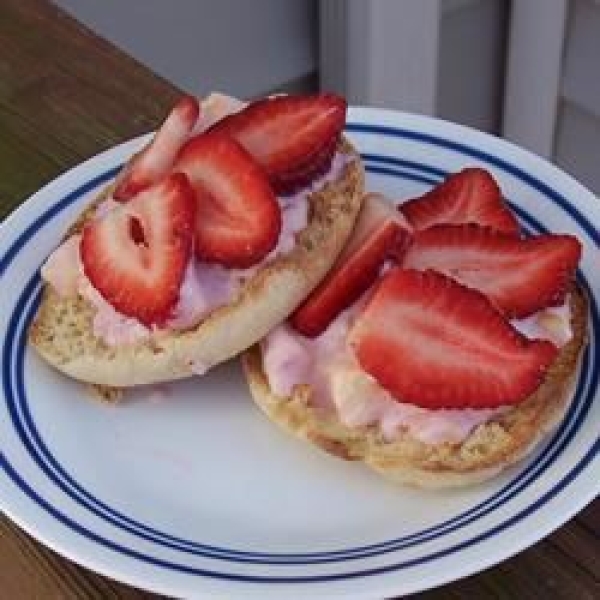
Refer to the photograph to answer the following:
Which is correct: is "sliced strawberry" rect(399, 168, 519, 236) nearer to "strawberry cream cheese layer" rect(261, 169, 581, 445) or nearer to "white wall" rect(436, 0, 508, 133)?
"strawberry cream cheese layer" rect(261, 169, 581, 445)

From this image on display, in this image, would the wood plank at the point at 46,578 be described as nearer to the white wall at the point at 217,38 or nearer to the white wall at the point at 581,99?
the white wall at the point at 217,38

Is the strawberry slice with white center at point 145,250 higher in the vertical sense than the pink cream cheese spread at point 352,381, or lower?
higher

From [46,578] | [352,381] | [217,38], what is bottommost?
[217,38]

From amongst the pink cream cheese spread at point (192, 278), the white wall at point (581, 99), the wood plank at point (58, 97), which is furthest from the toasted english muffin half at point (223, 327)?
the white wall at point (581, 99)

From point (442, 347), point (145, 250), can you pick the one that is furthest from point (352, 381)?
point (145, 250)

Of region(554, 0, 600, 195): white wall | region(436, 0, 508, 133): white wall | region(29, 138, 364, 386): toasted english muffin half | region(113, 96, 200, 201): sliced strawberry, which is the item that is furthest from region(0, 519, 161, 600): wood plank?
region(436, 0, 508, 133): white wall

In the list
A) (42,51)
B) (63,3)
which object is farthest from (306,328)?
(63,3)

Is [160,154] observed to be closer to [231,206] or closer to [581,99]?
[231,206]

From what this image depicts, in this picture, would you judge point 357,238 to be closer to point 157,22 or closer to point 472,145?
point 472,145
